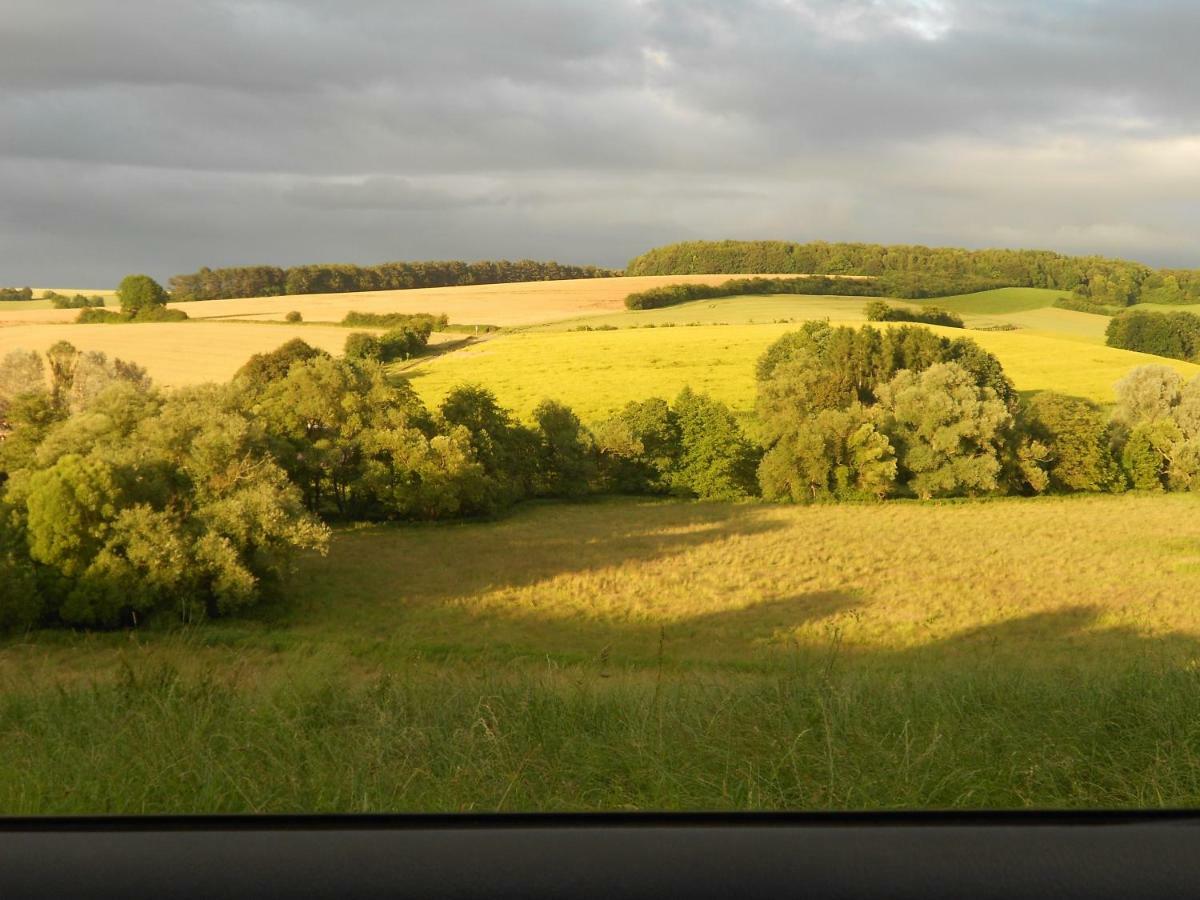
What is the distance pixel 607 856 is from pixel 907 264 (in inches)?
3248

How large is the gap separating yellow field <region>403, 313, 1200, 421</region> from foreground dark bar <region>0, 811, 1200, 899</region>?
43.5 metres

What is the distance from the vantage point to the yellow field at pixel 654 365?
47.1 meters

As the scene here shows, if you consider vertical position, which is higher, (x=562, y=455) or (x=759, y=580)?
(x=562, y=455)

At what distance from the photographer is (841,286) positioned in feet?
240

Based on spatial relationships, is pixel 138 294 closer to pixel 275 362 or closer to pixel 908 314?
pixel 275 362

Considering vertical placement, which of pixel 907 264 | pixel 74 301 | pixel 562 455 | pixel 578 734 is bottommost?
pixel 562 455

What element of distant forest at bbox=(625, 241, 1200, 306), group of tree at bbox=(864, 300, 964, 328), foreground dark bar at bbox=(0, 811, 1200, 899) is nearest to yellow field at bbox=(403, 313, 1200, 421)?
group of tree at bbox=(864, 300, 964, 328)

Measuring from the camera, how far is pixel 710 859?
0.73 metres

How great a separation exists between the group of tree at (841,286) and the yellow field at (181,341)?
82.5 feet

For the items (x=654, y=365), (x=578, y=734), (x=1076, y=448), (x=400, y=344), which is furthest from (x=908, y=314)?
(x=578, y=734)

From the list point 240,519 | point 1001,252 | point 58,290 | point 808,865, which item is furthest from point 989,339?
point 808,865

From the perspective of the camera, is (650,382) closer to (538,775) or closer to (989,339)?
(989,339)

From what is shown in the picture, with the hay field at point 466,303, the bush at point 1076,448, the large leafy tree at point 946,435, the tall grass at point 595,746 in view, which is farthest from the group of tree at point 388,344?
the tall grass at point 595,746

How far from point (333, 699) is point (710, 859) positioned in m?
3.56
